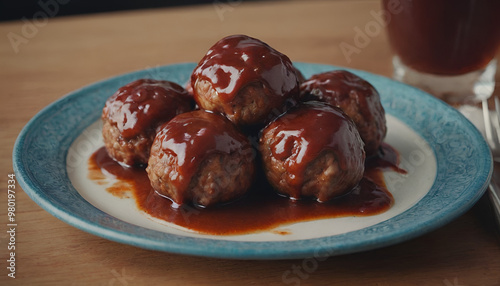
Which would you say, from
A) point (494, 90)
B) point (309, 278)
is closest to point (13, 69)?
point (309, 278)

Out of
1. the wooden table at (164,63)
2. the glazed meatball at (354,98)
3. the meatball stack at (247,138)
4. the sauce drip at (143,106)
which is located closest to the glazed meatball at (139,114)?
the sauce drip at (143,106)

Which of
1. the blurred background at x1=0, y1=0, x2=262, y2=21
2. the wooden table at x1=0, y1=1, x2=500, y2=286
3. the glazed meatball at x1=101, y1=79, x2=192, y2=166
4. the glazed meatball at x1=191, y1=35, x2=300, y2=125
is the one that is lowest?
the blurred background at x1=0, y1=0, x2=262, y2=21

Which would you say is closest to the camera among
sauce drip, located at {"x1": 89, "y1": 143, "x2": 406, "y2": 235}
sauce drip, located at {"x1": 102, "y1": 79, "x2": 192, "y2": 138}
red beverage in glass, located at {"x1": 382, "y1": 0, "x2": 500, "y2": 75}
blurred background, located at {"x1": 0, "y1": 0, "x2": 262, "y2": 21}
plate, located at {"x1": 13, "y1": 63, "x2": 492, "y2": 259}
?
plate, located at {"x1": 13, "y1": 63, "x2": 492, "y2": 259}

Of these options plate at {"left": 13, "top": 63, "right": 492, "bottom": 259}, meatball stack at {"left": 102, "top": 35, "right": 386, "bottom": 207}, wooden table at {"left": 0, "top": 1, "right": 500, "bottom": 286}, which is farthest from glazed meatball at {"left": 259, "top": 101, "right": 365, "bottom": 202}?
wooden table at {"left": 0, "top": 1, "right": 500, "bottom": 286}

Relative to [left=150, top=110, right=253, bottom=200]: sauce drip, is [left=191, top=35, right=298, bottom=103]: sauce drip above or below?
above

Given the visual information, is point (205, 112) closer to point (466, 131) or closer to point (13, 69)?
point (466, 131)

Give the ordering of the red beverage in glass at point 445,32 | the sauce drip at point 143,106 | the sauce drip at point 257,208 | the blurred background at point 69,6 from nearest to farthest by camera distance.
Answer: the sauce drip at point 257,208 → the sauce drip at point 143,106 → the red beverage in glass at point 445,32 → the blurred background at point 69,6

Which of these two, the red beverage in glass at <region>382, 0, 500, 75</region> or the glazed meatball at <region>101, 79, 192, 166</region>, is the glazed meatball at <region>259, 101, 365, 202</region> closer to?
the glazed meatball at <region>101, 79, 192, 166</region>

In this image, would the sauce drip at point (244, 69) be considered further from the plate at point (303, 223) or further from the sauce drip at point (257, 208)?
the plate at point (303, 223)
